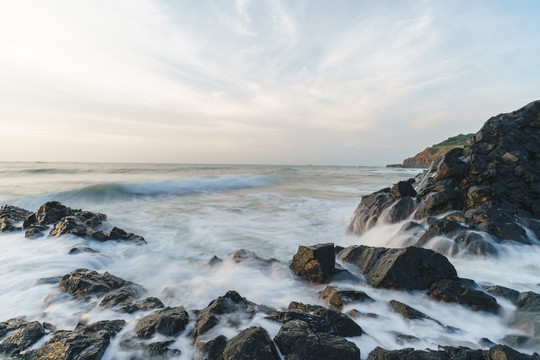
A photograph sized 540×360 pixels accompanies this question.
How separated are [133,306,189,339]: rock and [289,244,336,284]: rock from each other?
6.98 feet

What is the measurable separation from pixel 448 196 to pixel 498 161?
1.76 m

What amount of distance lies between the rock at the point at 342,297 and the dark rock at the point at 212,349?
1.63 meters

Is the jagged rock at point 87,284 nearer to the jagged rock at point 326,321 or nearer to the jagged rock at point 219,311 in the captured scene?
the jagged rock at point 219,311

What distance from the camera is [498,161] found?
6.88m

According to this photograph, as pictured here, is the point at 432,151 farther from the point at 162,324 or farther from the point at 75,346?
the point at 75,346

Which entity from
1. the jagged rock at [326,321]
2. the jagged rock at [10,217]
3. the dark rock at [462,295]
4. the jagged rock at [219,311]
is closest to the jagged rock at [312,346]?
the jagged rock at [326,321]

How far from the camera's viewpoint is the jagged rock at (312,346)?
217 cm

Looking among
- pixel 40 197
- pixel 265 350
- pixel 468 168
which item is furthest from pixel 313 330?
pixel 40 197

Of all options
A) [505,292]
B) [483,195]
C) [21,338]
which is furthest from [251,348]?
[483,195]

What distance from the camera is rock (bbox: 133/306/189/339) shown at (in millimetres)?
2705

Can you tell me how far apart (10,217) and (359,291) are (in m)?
10.6

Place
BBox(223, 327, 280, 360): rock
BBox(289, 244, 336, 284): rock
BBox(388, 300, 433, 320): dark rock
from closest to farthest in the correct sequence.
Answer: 1. BBox(223, 327, 280, 360): rock
2. BBox(388, 300, 433, 320): dark rock
3. BBox(289, 244, 336, 284): rock

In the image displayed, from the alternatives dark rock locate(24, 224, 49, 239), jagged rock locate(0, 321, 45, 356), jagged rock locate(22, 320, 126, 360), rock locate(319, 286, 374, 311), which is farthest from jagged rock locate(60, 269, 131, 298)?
dark rock locate(24, 224, 49, 239)

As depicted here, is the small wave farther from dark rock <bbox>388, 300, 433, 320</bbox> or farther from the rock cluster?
dark rock <bbox>388, 300, 433, 320</bbox>
